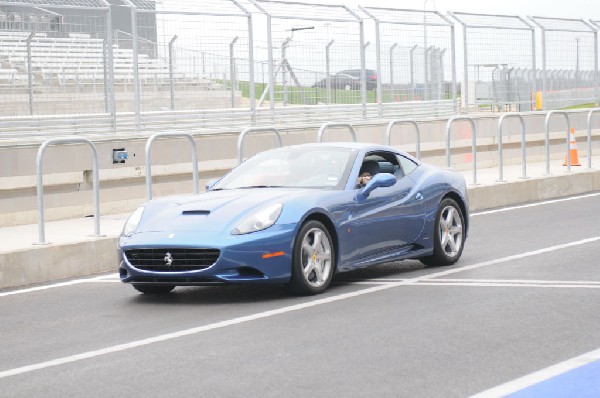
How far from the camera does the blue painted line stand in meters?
6.54

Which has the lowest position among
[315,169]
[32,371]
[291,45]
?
[32,371]

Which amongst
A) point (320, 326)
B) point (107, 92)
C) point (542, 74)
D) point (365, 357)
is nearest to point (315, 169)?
point (320, 326)

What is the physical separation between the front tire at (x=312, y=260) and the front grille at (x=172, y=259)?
65cm

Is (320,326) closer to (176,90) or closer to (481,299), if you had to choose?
(481,299)

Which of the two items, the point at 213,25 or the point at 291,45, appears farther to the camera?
the point at 291,45

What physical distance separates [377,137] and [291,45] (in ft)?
7.21

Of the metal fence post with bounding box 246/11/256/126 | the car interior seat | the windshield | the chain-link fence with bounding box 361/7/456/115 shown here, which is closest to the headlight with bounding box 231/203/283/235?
the windshield

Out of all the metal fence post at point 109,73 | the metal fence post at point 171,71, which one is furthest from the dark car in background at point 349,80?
the metal fence post at point 109,73

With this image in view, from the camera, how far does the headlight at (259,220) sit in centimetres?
1027

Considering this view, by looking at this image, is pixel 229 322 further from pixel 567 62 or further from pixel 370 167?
pixel 567 62

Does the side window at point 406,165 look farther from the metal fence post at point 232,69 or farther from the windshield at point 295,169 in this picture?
the metal fence post at point 232,69

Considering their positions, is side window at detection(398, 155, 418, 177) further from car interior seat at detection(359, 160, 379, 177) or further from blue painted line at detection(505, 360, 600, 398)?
blue painted line at detection(505, 360, 600, 398)

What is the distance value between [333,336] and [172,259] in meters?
2.22

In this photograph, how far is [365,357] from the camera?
302 inches
